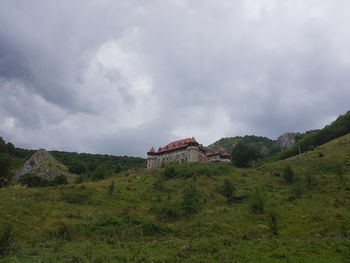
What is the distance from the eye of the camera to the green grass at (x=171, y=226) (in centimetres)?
1515

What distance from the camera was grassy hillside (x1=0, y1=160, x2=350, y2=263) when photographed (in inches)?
599

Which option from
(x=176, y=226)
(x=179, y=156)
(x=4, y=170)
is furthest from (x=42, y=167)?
(x=176, y=226)

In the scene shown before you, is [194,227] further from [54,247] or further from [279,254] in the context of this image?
[54,247]

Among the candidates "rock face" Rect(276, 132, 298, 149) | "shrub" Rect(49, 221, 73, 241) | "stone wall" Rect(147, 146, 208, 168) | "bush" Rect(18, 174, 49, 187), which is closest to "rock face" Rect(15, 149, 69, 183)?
"bush" Rect(18, 174, 49, 187)

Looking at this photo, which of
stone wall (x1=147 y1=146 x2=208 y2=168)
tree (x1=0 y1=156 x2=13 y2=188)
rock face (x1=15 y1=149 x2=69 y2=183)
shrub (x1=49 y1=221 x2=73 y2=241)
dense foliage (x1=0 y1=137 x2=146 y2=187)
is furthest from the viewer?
stone wall (x1=147 y1=146 x2=208 y2=168)

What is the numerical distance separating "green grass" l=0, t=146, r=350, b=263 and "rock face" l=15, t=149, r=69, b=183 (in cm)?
3934

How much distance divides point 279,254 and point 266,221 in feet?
35.3

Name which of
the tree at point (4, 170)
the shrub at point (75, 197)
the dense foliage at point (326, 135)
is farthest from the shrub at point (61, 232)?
the dense foliage at point (326, 135)

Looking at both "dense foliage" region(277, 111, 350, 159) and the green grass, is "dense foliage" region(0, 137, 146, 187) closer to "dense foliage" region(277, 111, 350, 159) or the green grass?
the green grass

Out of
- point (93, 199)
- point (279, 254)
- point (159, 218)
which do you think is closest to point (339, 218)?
point (279, 254)

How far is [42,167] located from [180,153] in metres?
44.1

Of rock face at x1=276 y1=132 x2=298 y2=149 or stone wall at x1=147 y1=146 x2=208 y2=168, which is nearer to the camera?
stone wall at x1=147 y1=146 x2=208 y2=168

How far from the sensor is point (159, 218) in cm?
2870

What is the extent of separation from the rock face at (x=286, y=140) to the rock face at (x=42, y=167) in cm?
12587
